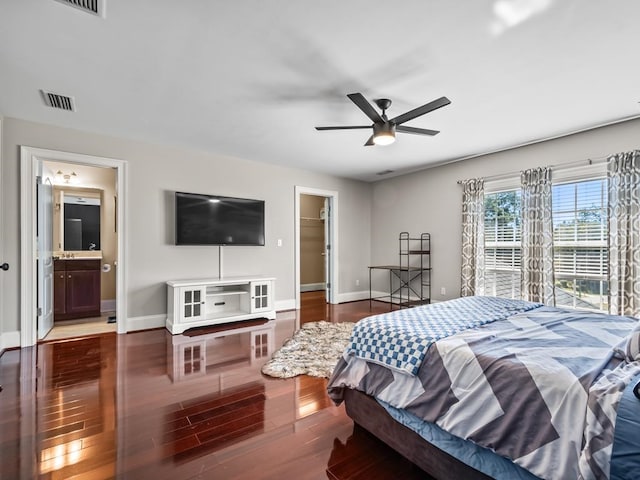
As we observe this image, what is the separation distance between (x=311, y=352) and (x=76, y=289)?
3.89m

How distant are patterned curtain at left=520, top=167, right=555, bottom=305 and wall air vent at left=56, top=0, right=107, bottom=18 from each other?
182 inches

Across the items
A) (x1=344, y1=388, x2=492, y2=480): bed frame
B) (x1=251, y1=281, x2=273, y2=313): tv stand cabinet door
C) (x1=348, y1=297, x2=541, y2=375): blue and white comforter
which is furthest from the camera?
(x1=251, y1=281, x2=273, y2=313): tv stand cabinet door

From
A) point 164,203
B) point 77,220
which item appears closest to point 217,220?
point 164,203

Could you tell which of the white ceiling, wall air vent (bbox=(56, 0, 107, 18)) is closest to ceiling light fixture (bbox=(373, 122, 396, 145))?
the white ceiling

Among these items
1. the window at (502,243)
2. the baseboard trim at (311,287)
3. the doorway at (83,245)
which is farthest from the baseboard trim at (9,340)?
the window at (502,243)

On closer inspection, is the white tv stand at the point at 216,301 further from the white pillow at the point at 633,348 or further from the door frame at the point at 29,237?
the white pillow at the point at 633,348

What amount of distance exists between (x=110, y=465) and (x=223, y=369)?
1.26 metres

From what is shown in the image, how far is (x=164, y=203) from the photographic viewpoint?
4.34 metres

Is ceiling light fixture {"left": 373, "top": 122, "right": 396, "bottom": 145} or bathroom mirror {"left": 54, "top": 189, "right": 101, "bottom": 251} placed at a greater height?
ceiling light fixture {"left": 373, "top": 122, "right": 396, "bottom": 145}

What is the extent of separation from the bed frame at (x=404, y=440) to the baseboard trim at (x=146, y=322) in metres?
3.29

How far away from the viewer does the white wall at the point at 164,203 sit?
343 cm

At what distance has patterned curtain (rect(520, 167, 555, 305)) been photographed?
395 cm

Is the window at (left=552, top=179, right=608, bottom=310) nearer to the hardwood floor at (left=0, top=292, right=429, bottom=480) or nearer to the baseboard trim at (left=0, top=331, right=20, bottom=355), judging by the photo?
the hardwood floor at (left=0, top=292, right=429, bottom=480)

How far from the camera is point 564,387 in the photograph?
3.63 ft
